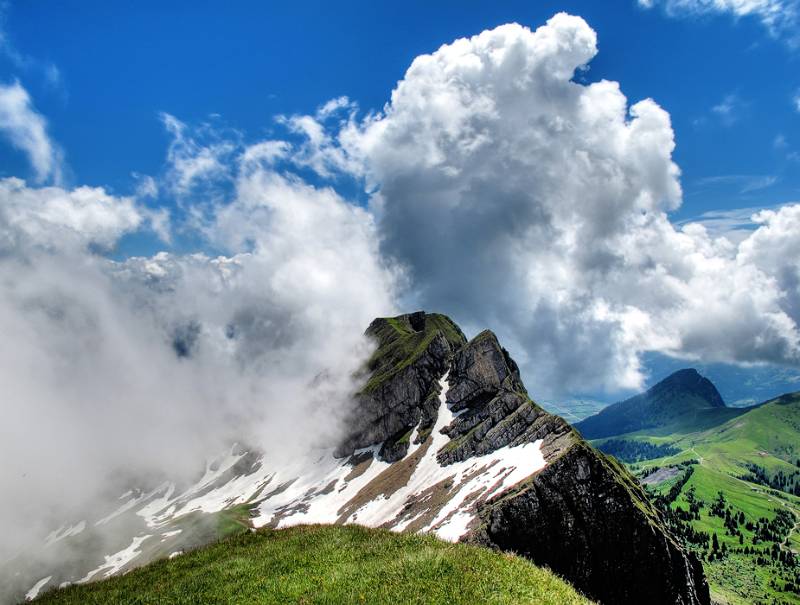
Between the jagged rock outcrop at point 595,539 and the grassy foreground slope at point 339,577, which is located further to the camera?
the jagged rock outcrop at point 595,539

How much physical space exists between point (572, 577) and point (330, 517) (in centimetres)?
11944

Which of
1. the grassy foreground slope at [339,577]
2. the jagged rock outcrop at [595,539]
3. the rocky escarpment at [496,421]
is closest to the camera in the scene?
the grassy foreground slope at [339,577]

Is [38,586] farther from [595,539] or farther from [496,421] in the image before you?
[595,539]

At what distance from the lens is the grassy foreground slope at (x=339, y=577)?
687 inches

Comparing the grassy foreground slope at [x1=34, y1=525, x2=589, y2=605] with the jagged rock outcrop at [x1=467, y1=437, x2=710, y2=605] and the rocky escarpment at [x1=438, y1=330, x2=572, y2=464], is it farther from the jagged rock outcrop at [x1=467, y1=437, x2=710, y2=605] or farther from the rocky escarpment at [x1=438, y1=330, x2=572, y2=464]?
the rocky escarpment at [x1=438, y1=330, x2=572, y2=464]

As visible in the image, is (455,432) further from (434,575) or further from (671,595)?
(434,575)

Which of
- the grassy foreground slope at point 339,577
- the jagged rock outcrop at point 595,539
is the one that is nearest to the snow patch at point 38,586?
the jagged rock outcrop at point 595,539

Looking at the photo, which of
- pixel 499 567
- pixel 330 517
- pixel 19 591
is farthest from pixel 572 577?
pixel 19 591

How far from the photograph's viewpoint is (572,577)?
76.6 m

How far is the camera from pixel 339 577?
19.2m

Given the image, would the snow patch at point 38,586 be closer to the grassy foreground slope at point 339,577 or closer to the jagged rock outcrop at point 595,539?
the jagged rock outcrop at point 595,539

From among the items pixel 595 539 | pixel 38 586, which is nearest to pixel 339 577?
pixel 595 539

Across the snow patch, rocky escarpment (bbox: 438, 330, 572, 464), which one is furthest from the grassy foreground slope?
the snow patch

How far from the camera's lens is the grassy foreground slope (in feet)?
57.2
